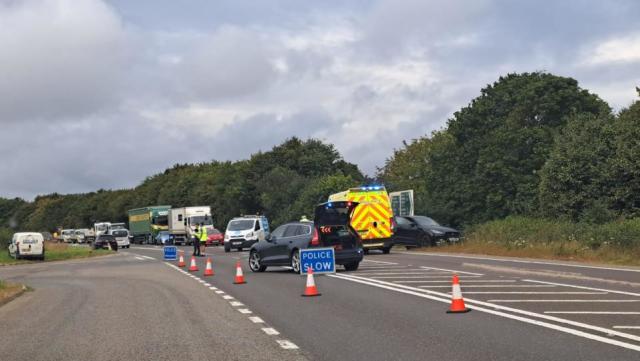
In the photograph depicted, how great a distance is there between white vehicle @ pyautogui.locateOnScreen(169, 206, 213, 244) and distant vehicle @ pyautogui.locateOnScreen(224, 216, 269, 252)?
64.1 ft

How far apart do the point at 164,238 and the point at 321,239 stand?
51349mm

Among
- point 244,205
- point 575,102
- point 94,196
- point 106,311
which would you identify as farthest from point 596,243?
point 94,196

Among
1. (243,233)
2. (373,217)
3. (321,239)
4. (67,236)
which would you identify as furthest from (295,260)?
(67,236)

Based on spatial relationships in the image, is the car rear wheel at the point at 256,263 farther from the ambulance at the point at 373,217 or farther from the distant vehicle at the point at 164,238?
the distant vehicle at the point at 164,238

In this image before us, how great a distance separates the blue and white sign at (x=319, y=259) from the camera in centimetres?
2064

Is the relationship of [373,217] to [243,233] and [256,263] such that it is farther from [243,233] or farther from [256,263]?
[243,233]

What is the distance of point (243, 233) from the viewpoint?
146ft

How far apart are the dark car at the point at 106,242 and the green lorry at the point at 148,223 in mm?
11664

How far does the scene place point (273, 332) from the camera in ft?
34.9

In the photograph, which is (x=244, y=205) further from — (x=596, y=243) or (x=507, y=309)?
(x=507, y=309)

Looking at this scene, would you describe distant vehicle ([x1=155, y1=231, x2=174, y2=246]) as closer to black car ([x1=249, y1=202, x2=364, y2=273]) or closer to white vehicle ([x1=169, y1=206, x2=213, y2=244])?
white vehicle ([x1=169, y1=206, x2=213, y2=244])

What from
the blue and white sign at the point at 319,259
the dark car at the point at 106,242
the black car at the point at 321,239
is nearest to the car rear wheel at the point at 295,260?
the black car at the point at 321,239

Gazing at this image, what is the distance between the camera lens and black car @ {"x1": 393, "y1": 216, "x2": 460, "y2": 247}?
118ft

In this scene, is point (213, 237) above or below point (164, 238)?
below
